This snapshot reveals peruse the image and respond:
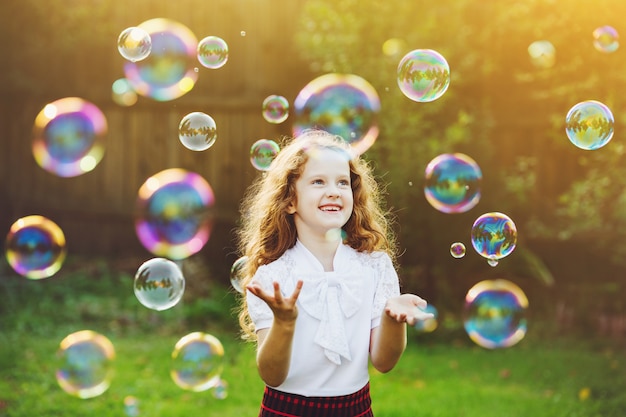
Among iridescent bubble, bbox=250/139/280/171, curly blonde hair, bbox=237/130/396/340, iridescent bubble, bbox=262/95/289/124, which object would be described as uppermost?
iridescent bubble, bbox=262/95/289/124

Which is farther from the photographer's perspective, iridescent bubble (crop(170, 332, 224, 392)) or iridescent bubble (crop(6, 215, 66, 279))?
iridescent bubble (crop(6, 215, 66, 279))

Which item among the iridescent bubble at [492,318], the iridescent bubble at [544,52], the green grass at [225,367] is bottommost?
the green grass at [225,367]

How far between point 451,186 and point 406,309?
6.12 feet

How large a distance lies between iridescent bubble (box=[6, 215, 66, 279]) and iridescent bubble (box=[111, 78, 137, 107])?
418cm

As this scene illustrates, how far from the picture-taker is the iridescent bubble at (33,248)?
171 inches

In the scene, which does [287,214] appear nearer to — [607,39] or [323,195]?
[323,195]

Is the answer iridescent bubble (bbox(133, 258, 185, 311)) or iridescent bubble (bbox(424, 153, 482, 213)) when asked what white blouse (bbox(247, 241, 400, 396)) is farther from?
iridescent bubble (bbox(424, 153, 482, 213))

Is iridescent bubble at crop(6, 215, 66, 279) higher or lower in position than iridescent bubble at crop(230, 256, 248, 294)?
higher

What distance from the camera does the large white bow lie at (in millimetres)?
2328

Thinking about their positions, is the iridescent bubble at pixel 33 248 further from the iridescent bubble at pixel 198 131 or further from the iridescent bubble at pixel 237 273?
the iridescent bubble at pixel 237 273

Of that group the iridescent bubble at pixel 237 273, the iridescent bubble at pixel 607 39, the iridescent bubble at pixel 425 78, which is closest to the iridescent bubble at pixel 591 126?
the iridescent bubble at pixel 607 39

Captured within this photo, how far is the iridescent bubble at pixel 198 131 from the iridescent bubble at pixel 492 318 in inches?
62.5

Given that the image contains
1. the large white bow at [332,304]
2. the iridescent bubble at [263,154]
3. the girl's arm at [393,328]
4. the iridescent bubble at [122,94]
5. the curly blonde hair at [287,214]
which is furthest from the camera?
the iridescent bubble at [122,94]

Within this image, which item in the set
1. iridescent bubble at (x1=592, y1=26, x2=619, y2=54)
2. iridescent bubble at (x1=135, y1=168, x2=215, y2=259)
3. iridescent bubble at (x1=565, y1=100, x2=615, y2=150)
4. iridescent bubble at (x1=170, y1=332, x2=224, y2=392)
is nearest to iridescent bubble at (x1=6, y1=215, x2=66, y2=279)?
iridescent bubble at (x1=135, y1=168, x2=215, y2=259)
